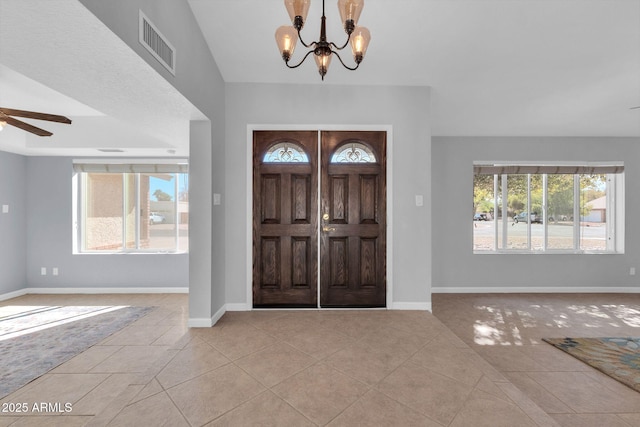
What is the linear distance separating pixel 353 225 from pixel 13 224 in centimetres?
556

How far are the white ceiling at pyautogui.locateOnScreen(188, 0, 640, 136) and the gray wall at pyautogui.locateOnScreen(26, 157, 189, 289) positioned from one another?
11.1ft

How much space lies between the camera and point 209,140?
287 centimetres

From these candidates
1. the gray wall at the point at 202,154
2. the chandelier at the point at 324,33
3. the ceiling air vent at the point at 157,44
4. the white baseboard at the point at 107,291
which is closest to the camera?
the chandelier at the point at 324,33

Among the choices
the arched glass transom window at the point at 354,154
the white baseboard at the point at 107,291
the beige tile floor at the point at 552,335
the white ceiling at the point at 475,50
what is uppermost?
the white ceiling at the point at 475,50

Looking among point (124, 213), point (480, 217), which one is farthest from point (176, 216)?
point (480, 217)

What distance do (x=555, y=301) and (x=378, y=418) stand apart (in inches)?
176

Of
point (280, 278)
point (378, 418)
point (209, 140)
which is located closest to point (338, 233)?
point (280, 278)

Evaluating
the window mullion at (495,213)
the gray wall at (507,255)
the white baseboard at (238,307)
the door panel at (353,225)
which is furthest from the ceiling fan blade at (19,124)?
the window mullion at (495,213)

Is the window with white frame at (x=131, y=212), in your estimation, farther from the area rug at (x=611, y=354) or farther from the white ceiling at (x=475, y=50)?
the area rug at (x=611, y=354)

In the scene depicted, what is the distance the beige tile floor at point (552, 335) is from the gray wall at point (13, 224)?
6.71 meters

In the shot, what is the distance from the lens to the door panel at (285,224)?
11.0 feet

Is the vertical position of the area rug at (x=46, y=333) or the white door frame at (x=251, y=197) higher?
the white door frame at (x=251, y=197)

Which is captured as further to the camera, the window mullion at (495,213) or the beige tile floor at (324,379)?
the window mullion at (495,213)

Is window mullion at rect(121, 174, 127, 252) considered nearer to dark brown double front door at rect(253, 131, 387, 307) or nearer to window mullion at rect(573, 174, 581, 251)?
dark brown double front door at rect(253, 131, 387, 307)
